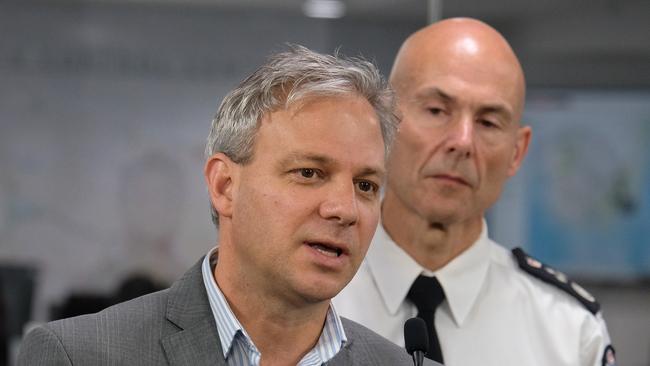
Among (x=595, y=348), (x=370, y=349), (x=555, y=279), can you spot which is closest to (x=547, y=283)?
(x=555, y=279)

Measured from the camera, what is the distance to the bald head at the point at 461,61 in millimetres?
2646

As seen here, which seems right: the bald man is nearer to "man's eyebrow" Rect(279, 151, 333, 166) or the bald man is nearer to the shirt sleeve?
the shirt sleeve

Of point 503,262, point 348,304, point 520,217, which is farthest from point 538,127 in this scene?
point 348,304

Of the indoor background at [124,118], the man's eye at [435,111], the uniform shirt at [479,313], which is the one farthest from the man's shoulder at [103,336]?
the indoor background at [124,118]

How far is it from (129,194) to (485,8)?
1.23 meters

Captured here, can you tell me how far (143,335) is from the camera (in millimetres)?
1904

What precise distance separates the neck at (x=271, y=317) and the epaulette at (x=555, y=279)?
0.89 metres

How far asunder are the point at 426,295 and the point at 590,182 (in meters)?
1.35

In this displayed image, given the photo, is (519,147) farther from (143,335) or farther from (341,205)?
(143,335)

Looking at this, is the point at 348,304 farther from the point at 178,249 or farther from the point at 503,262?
the point at 178,249

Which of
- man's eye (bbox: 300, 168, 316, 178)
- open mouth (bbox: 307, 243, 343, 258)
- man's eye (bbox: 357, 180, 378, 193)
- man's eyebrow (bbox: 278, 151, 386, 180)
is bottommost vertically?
open mouth (bbox: 307, 243, 343, 258)

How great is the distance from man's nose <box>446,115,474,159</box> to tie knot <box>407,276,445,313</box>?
29 cm

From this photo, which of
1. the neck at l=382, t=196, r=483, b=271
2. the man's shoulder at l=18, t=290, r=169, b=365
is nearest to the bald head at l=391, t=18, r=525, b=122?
the neck at l=382, t=196, r=483, b=271

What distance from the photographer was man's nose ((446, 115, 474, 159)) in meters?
2.53
